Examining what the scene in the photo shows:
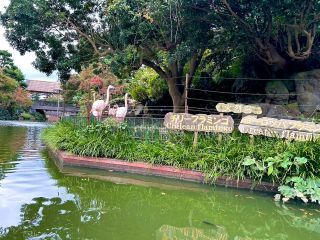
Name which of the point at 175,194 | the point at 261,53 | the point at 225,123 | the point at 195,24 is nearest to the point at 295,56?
the point at 261,53

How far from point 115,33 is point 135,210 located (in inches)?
299

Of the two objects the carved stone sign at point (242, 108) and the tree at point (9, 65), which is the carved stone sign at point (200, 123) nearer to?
the carved stone sign at point (242, 108)

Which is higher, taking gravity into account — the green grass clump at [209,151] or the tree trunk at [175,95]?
the tree trunk at [175,95]

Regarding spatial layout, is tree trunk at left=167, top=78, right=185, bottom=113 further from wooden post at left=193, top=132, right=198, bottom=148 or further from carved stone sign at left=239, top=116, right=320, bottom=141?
carved stone sign at left=239, top=116, right=320, bottom=141

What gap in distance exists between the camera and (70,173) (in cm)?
790

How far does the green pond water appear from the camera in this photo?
429 centimetres

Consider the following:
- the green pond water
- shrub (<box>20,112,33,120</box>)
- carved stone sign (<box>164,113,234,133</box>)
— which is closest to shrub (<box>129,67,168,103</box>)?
carved stone sign (<box>164,113,234,133</box>)

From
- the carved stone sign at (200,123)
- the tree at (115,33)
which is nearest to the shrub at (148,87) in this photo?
the tree at (115,33)

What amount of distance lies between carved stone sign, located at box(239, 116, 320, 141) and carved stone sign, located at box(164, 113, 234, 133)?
38 centimetres

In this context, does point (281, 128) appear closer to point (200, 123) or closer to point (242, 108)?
point (242, 108)

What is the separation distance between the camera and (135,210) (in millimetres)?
5270

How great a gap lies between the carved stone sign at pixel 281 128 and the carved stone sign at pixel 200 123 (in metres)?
0.38

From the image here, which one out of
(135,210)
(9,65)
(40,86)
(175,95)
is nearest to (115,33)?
(175,95)

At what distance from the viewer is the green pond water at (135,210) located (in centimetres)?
429
